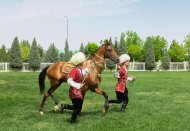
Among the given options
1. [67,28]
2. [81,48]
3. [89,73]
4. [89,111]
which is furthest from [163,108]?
[81,48]

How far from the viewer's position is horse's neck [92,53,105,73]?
39.1ft

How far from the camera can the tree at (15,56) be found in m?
70.8

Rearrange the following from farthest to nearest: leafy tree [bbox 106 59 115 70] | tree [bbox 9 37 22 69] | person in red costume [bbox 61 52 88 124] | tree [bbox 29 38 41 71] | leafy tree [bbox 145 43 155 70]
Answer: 1. leafy tree [bbox 145 43 155 70]
2. leafy tree [bbox 106 59 115 70]
3. tree [bbox 29 38 41 71]
4. tree [bbox 9 37 22 69]
5. person in red costume [bbox 61 52 88 124]

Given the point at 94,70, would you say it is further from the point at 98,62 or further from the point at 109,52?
the point at 109,52

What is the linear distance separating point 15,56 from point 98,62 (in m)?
60.6

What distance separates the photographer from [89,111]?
42.2ft

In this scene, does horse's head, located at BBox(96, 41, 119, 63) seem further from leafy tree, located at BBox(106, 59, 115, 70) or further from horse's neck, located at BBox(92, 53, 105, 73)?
leafy tree, located at BBox(106, 59, 115, 70)

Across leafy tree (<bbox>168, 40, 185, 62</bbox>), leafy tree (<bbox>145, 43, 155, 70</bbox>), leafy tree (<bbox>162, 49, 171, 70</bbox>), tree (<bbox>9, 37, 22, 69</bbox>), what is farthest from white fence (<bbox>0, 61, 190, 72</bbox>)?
leafy tree (<bbox>168, 40, 185, 62</bbox>)

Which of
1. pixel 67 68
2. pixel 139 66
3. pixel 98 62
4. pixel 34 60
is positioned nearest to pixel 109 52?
pixel 98 62

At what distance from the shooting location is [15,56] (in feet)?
232

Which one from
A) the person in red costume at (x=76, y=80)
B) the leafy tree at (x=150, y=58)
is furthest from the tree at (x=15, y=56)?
the person in red costume at (x=76, y=80)

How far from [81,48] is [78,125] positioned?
85206mm

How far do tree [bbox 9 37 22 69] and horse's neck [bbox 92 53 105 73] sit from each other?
60390 millimetres

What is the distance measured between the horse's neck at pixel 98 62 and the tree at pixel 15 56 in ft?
198
